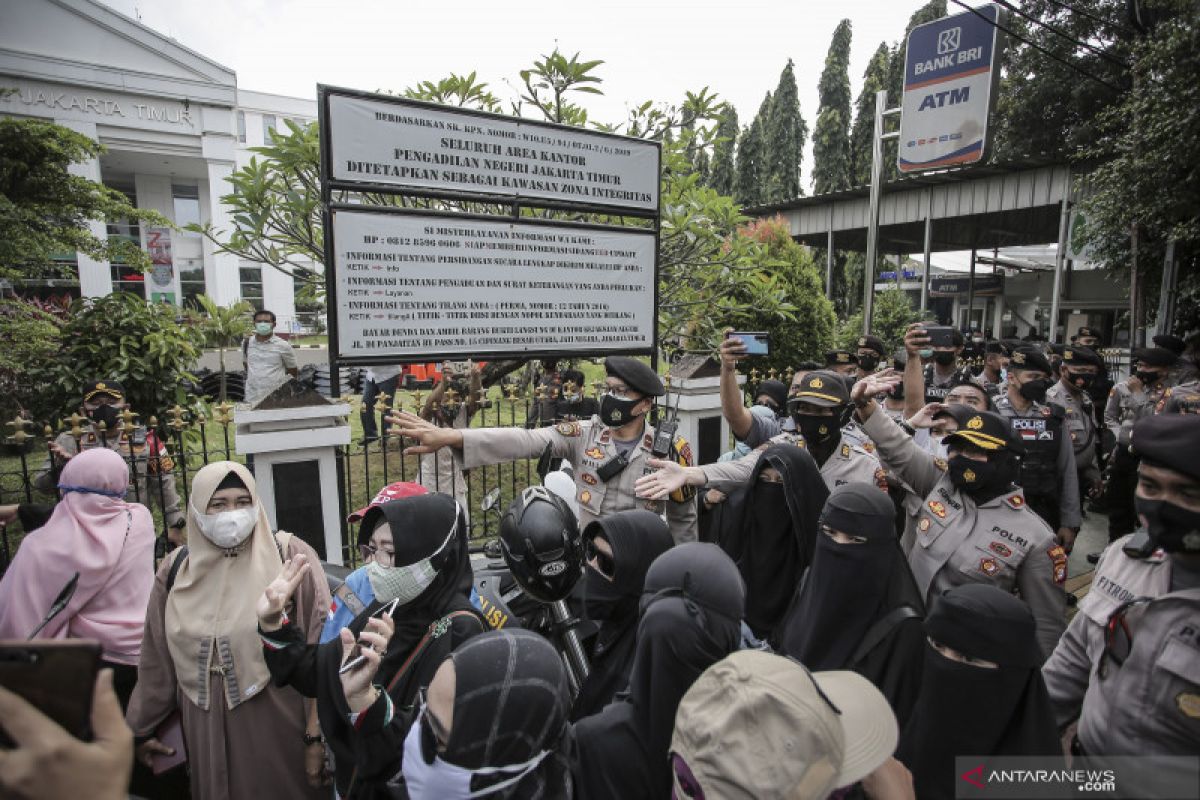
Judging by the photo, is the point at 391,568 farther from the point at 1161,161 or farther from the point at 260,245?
the point at 1161,161

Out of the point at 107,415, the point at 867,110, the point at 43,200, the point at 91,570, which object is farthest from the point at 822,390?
the point at 867,110

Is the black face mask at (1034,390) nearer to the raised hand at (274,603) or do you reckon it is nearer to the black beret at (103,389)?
the raised hand at (274,603)

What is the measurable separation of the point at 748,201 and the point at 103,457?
36.6m

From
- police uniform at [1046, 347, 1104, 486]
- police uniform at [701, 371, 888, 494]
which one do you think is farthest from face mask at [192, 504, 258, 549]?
police uniform at [1046, 347, 1104, 486]

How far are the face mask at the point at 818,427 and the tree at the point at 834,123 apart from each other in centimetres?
3129

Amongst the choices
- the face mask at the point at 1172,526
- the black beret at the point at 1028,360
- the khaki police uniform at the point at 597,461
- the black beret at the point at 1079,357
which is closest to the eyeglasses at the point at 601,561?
the khaki police uniform at the point at 597,461

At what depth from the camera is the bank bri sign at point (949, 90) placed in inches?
313

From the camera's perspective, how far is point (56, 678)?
1050mm

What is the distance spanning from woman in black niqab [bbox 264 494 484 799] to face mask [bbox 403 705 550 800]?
37cm

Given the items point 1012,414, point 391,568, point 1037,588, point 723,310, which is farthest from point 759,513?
point 723,310

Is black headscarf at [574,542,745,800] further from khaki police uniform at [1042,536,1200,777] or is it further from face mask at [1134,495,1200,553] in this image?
face mask at [1134,495,1200,553]

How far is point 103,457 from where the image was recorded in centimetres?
283

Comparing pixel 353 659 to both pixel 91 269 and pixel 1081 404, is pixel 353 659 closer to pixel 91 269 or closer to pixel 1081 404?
pixel 1081 404

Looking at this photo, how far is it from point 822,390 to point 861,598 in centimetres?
127
